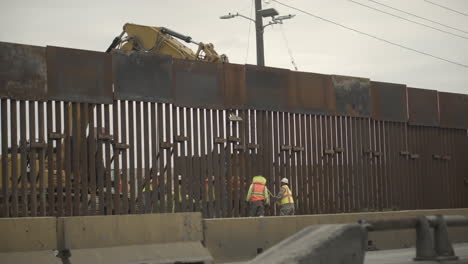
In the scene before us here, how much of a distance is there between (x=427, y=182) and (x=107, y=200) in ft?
41.4

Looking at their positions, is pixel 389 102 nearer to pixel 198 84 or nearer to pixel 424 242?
pixel 198 84

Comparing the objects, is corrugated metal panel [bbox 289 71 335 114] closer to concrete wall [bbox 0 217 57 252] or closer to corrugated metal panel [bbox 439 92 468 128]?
corrugated metal panel [bbox 439 92 468 128]

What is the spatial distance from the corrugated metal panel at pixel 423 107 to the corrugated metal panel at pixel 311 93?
13.5 ft

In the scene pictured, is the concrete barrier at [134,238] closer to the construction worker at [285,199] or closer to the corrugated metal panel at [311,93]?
the construction worker at [285,199]

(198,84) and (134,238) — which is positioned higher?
(198,84)

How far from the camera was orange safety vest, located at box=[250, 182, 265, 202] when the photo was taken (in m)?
21.9

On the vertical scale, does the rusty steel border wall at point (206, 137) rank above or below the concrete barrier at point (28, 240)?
above

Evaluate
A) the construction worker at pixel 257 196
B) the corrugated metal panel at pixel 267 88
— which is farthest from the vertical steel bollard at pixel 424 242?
the corrugated metal panel at pixel 267 88

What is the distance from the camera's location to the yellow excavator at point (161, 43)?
28.6m

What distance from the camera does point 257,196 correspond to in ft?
71.9

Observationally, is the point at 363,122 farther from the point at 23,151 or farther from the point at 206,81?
the point at 23,151

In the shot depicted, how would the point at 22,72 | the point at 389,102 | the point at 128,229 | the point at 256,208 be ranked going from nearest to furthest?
the point at 128,229 → the point at 22,72 → the point at 256,208 → the point at 389,102

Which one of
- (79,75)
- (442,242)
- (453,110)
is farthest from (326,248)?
(453,110)

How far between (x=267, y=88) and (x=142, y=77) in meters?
4.03
